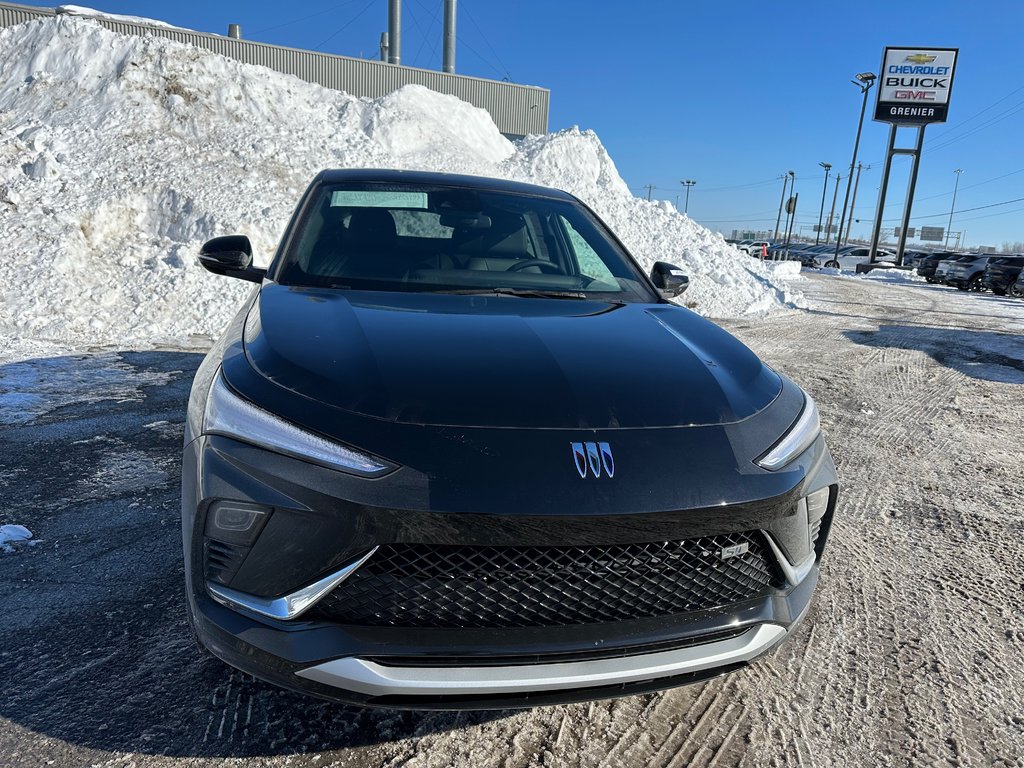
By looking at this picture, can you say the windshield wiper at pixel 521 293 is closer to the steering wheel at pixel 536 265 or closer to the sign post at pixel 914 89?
the steering wheel at pixel 536 265

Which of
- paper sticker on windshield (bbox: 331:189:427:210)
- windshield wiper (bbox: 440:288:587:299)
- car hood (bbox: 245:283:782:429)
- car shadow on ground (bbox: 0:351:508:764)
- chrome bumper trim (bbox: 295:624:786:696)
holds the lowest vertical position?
car shadow on ground (bbox: 0:351:508:764)

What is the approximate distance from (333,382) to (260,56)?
73.3 ft

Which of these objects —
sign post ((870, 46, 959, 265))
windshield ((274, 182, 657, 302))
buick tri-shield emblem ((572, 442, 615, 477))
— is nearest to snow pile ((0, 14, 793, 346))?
windshield ((274, 182, 657, 302))

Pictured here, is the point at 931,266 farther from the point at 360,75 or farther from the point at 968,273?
the point at 360,75

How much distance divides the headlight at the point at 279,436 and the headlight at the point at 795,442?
973mm

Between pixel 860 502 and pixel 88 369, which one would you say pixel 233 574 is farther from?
pixel 88 369

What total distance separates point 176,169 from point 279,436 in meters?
11.7

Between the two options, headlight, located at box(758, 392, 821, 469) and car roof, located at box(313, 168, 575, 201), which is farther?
car roof, located at box(313, 168, 575, 201)

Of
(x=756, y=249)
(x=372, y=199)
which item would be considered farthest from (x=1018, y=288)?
(x=756, y=249)

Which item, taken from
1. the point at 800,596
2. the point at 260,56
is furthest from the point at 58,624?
the point at 260,56

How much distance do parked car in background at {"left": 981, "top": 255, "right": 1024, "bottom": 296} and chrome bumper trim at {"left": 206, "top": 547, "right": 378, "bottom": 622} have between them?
84.6 ft

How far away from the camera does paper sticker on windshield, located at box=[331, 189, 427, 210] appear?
3.15 metres

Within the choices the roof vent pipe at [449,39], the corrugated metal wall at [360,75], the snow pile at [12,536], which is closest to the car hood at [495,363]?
Result: the snow pile at [12,536]

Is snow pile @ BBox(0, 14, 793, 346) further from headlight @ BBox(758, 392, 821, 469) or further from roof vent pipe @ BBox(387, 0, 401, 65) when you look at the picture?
roof vent pipe @ BBox(387, 0, 401, 65)
